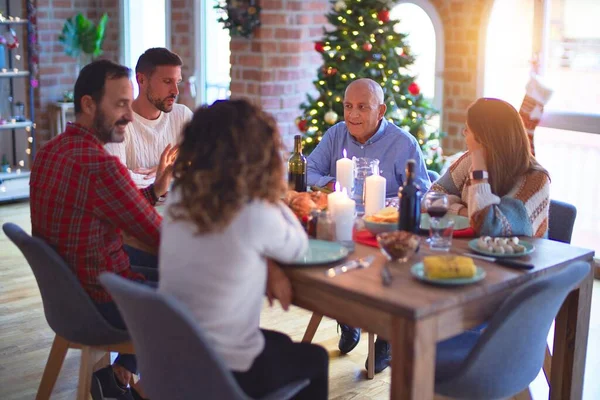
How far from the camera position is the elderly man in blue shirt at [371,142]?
3.39m

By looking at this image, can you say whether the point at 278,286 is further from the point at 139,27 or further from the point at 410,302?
the point at 139,27

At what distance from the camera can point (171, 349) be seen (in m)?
1.83

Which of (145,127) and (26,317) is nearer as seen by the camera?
(145,127)

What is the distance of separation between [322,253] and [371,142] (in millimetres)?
1326

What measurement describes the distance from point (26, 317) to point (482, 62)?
304 cm

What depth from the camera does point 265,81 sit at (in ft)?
17.0

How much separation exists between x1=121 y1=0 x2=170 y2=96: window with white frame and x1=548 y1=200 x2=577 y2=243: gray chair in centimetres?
510

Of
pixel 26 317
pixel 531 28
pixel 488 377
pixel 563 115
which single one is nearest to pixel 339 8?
pixel 531 28

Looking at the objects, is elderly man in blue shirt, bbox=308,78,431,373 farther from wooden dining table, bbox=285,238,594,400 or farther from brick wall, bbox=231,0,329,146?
brick wall, bbox=231,0,329,146

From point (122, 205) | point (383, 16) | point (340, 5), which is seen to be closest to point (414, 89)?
point (383, 16)

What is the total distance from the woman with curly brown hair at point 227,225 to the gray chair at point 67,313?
494mm

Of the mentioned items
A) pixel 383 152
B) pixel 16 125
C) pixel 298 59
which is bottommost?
pixel 16 125

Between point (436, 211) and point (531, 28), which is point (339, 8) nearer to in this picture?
point (531, 28)

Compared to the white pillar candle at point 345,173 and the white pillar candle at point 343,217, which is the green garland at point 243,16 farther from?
the white pillar candle at point 343,217
